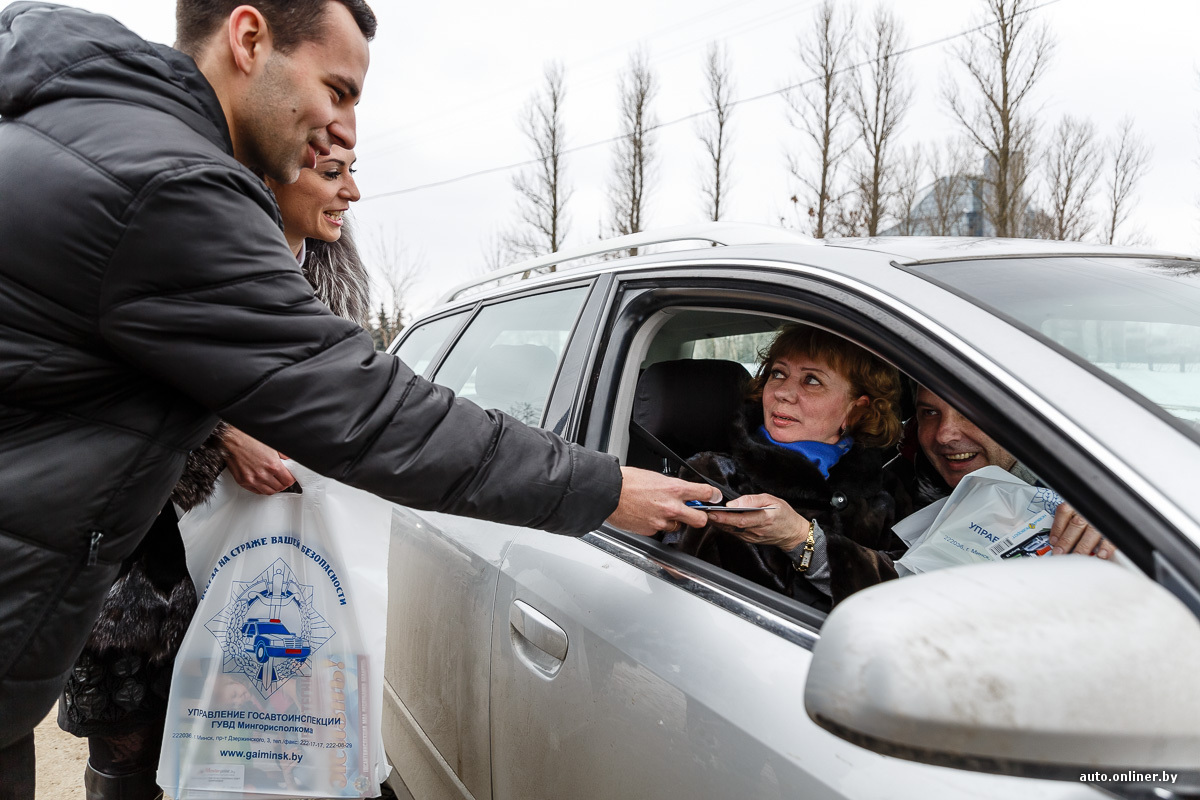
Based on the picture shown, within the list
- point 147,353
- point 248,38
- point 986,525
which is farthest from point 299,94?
point 986,525

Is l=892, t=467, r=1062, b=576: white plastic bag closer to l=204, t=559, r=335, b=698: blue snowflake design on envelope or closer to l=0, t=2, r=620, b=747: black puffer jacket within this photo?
l=0, t=2, r=620, b=747: black puffer jacket

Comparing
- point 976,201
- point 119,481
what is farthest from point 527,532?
point 976,201

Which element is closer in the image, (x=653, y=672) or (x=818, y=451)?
(x=653, y=672)

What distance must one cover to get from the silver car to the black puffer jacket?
36 centimetres

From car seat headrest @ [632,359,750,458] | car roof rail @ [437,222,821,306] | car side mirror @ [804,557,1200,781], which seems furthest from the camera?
car seat headrest @ [632,359,750,458]

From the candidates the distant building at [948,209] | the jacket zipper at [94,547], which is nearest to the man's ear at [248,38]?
the jacket zipper at [94,547]

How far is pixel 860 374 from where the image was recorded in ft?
6.43

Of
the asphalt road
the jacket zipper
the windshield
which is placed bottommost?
the asphalt road

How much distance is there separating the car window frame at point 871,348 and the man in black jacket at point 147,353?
318 millimetres

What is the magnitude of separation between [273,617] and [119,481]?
85 cm

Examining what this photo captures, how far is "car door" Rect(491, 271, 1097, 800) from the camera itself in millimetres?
965

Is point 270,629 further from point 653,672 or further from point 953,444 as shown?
point 953,444

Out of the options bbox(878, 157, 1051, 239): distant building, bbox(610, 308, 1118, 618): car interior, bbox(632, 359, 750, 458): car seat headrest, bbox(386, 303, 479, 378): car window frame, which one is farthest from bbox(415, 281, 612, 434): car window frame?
bbox(878, 157, 1051, 239): distant building

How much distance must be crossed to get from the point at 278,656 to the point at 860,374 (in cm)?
160
